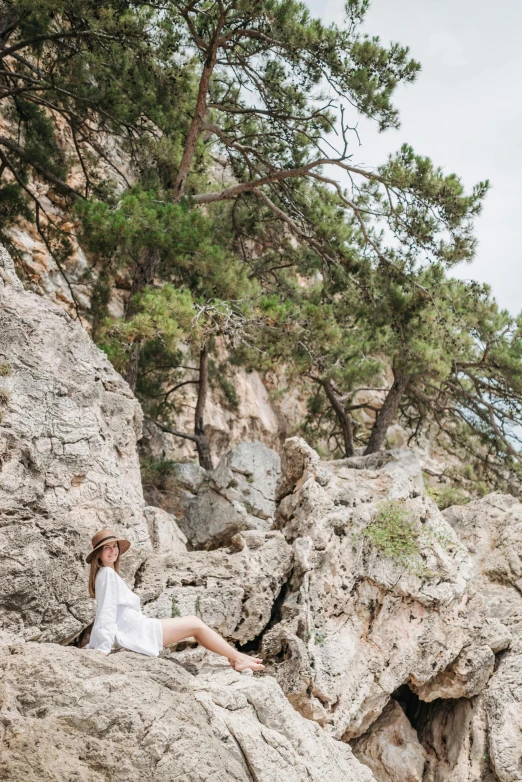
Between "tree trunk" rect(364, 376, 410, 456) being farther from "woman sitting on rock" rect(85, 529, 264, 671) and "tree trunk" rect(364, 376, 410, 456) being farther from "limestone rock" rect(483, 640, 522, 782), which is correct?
"woman sitting on rock" rect(85, 529, 264, 671)

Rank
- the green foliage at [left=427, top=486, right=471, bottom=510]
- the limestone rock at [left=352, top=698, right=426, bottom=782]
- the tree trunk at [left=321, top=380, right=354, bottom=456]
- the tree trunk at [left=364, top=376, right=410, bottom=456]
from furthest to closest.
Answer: the tree trunk at [left=321, top=380, right=354, bottom=456], the tree trunk at [left=364, top=376, right=410, bottom=456], the green foliage at [left=427, top=486, right=471, bottom=510], the limestone rock at [left=352, top=698, right=426, bottom=782]

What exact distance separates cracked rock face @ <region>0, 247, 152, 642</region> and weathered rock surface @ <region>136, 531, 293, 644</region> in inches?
12.0

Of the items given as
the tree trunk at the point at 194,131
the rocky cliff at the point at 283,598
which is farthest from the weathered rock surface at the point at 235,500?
the tree trunk at the point at 194,131

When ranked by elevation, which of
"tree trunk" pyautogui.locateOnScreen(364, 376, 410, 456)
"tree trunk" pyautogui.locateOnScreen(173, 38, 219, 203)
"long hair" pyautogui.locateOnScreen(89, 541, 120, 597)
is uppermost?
"tree trunk" pyautogui.locateOnScreen(173, 38, 219, 203)

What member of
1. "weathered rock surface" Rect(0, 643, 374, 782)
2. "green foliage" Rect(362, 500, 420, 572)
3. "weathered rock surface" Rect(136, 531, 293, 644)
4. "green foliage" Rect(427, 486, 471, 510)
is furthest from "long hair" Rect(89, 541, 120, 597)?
"green foliage" Rect(427, 486, 471, 510)

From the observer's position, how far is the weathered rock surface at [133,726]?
3.36 metres

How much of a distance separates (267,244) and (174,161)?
3815mm

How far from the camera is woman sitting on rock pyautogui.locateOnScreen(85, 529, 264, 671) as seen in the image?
Answer: 453cm

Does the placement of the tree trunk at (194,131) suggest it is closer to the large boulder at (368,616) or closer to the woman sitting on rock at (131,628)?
the large boulder at (368,616)

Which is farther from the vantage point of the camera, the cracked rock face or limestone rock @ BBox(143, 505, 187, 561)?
limestone rock @ BBox(143, 505, 187, 561)

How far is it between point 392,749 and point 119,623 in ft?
11.5

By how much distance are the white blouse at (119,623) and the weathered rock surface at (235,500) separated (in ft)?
21.9

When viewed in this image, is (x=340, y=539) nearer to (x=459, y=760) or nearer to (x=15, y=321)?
(x=459, y=760)

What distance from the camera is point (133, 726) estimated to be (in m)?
3.55
